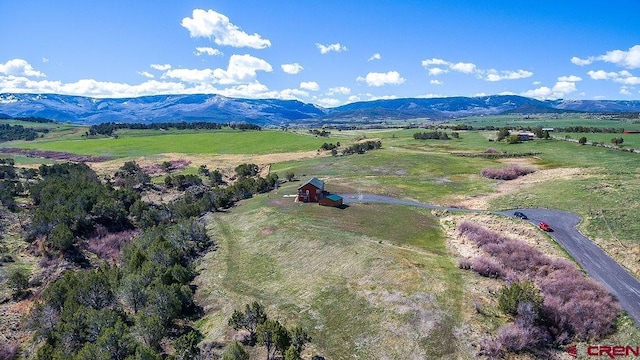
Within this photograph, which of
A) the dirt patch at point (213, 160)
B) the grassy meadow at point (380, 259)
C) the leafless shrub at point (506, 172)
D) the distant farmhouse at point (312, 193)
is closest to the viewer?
the grassy meadow at point (380, 259)

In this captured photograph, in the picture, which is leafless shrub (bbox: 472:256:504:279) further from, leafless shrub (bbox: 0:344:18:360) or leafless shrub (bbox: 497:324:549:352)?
leafless shrub (bbox: 0:344:18:360)

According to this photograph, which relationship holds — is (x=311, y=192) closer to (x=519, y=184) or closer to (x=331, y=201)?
(x=331, y=201)

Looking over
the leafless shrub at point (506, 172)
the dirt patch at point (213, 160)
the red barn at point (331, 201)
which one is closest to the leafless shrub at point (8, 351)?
the red barn at point (331, 201)

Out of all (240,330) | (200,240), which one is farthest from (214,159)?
(240,330)

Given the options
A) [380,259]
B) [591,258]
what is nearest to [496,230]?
[591,258]

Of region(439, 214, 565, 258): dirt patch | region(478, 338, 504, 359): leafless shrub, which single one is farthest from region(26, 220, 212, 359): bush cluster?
region(439, 214, 565, 258): dirt patch

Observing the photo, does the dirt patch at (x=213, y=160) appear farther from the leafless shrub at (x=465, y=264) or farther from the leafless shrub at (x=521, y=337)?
the leafless shrub at (x=521, y=337)
